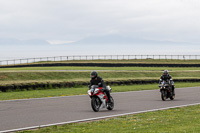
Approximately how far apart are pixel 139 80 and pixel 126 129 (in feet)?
81.4

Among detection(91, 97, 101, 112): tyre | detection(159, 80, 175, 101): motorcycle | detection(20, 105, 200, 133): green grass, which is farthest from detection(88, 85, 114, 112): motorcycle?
detection(159, 80, 175, 101): motorcycle

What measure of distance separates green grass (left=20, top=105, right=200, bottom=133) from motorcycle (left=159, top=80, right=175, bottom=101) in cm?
678

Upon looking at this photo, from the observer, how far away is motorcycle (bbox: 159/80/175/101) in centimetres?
1984

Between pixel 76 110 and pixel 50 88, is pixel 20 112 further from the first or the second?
pixel 50 88

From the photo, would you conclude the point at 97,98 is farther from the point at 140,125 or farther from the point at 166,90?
the point at 166,90

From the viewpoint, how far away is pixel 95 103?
14664mm

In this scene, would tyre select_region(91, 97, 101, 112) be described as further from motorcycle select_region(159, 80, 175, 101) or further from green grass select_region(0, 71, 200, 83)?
green grass select_region(0, 71, 200, 83)

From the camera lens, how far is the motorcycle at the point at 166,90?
19844 millimetres

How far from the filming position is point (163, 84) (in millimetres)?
19906

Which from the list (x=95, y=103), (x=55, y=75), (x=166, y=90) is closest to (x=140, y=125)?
(x=95, y=103)

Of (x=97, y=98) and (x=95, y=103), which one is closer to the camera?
(x=95, y=103)

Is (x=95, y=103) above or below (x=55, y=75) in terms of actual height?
Answer: below

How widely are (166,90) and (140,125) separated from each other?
970cm

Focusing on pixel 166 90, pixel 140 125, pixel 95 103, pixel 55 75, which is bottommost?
Result: pixel 140 125
